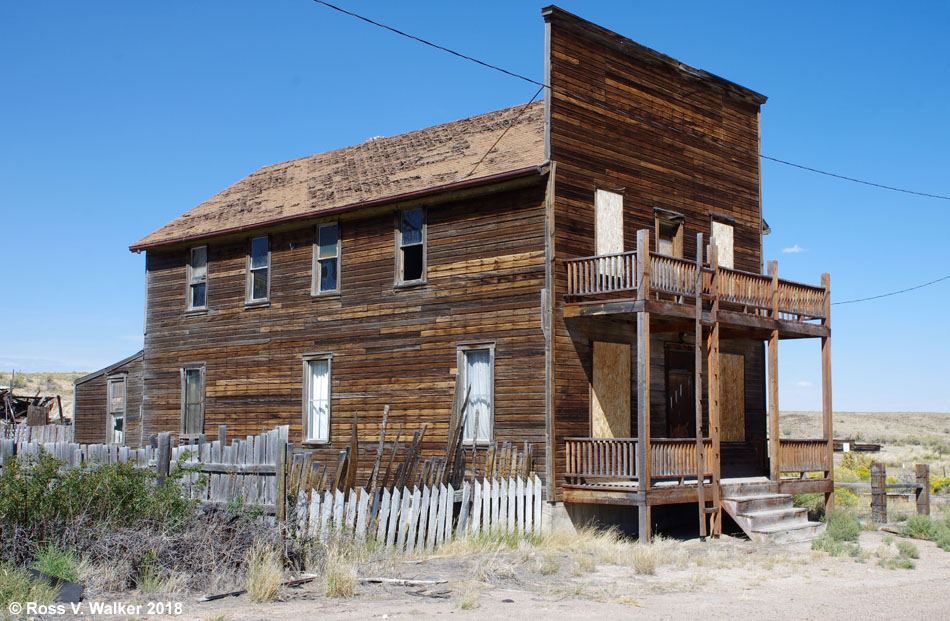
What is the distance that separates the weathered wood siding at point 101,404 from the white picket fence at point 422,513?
1307 centimetres

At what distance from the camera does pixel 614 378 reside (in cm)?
1938

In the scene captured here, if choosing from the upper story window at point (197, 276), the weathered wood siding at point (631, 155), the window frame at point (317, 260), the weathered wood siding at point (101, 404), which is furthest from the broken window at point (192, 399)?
the weathered wood siding at point (631, 155)

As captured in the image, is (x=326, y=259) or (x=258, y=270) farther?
(x=258, y=270)

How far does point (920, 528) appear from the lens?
18.9 meters

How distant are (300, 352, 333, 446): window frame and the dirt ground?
7.86 metres

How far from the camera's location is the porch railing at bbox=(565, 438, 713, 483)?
17.3 metres

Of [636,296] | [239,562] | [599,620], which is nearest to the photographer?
[599,620]

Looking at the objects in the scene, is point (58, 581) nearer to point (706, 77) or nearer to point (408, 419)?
point (408, 419)

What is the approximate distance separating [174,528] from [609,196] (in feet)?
37.0

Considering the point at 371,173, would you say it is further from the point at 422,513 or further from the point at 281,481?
the point at 281,481

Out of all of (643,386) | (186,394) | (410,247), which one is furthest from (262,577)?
(186,394)

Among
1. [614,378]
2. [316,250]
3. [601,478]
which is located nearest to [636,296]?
[614,378]

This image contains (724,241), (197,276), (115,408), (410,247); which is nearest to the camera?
(410,247)

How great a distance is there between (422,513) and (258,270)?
1097 centimetres
